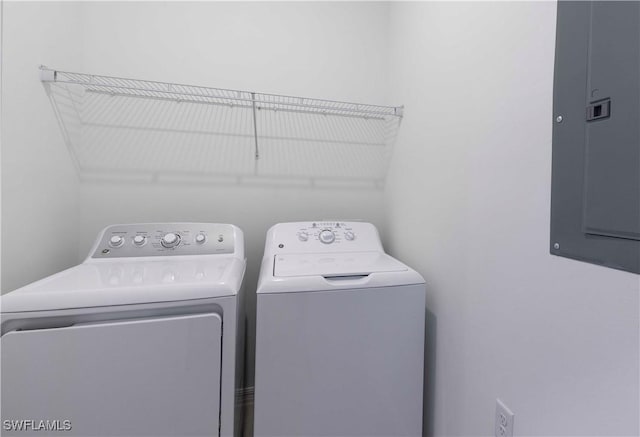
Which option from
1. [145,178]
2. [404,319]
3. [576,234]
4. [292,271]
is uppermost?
[145,178]

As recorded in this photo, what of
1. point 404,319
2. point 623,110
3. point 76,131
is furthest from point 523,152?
point 76,131

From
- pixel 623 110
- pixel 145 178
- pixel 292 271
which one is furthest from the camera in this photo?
pixel 145 178

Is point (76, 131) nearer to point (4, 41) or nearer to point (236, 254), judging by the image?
point (4, 41)

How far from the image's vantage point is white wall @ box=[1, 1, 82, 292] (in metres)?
0.89

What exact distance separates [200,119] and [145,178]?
1.48 ft

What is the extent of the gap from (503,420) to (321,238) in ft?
3.05

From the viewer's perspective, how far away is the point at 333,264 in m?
1.09

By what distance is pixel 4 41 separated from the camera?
862mm

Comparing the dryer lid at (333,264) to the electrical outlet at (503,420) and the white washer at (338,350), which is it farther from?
the electrical outlet at (503,420)

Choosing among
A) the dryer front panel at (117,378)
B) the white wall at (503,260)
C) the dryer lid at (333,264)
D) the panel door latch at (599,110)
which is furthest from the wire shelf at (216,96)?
the dryer front panel at (117,378)

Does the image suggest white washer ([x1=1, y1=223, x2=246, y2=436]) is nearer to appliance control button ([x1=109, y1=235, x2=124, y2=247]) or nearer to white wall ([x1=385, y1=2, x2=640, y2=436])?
appliance control button ([x1=109, y1=235, x2=124, y2=247])

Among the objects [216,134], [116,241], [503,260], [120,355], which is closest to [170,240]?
[116,241]

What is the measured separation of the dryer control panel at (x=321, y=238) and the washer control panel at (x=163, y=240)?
23cm

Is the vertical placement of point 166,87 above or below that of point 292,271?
above
